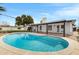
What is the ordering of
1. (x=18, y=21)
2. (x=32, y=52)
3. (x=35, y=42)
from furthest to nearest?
1. (x=18, y=21)
2. (x=35, y=42)
3. (x=32, y=52)

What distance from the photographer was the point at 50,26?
612cm

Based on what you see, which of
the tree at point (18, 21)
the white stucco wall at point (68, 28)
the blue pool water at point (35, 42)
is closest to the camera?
the blue pool water at point (35, 42)

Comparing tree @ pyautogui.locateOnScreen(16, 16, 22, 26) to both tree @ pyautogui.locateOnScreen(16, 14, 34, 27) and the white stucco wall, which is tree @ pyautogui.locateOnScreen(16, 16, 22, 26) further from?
the white stucco wall

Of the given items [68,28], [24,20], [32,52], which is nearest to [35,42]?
[32,52]

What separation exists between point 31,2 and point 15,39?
166 cm

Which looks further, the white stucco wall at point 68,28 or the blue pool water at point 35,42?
the white stucco wall at point 68,28

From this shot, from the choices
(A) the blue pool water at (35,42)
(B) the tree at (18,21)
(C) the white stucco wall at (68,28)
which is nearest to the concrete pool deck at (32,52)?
(A) the blue pool water at (35,42)

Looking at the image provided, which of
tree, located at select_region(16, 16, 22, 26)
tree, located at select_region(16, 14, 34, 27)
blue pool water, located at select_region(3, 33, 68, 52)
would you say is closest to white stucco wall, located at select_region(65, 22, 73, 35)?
blue pool water, located at select_region(3, 33, 68, 52)

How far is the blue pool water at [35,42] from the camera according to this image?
18.5ft

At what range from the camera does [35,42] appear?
5.82 metres

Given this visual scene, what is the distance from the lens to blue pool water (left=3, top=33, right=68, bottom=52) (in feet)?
18.5

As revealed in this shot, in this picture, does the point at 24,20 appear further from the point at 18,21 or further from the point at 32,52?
the point at 32,52

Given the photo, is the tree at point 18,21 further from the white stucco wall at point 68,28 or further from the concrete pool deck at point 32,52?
the white stucco wall at point 68,28
